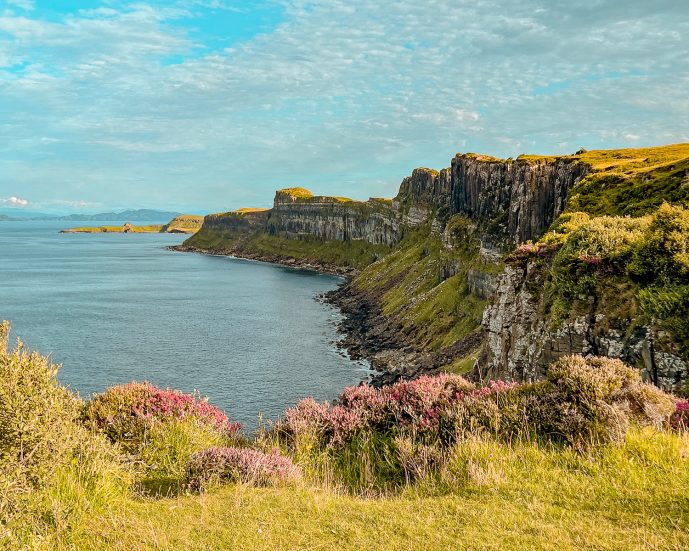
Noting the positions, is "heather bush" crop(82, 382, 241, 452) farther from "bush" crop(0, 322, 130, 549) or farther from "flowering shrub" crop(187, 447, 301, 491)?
"flowering shrub" crop(187, 447, 301, 491)

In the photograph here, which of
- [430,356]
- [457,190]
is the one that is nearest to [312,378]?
[430,356]

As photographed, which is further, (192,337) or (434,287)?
(434,287)

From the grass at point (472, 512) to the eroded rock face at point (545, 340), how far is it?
30.5ft

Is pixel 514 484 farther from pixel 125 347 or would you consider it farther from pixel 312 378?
pixel 125 347

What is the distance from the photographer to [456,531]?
9.88 metres

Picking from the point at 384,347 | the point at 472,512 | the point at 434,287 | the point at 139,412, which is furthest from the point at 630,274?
the point at 434,287

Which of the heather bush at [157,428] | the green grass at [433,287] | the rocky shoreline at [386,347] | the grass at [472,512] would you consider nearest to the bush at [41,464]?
the grass at [472,512]

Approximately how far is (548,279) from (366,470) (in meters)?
22.0

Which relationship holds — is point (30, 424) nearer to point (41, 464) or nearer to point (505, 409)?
point (41, 464)

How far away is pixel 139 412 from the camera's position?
16.7 meters

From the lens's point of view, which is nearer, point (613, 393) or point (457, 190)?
point (613, 393)

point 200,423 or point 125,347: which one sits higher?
point 200,423

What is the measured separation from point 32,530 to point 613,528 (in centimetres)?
1147

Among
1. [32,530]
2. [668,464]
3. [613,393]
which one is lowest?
[32,530]
